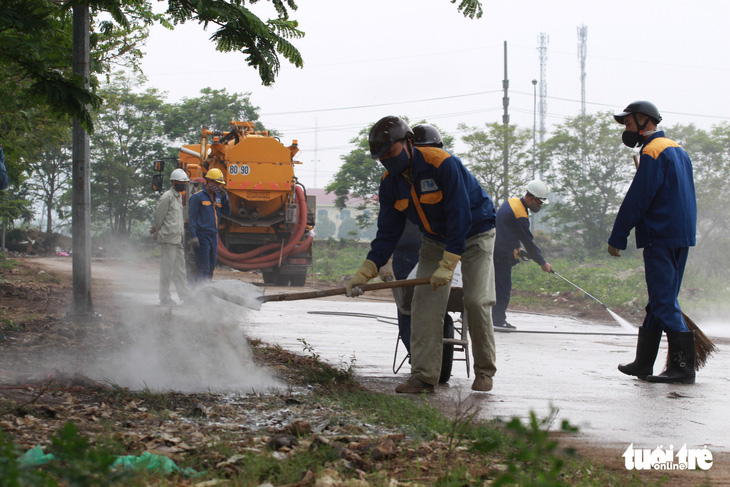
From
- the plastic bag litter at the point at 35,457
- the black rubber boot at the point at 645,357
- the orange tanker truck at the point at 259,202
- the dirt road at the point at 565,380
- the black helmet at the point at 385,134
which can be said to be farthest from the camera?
the orange tanker truck at the point at 259,202

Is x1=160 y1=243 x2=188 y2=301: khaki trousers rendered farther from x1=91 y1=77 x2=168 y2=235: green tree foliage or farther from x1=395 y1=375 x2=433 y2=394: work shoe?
x1=91 y1=77 x2=168 y2=235: green tree foliage

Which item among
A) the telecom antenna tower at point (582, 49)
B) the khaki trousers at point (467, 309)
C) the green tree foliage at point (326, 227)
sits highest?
the telecom antenna tower at point (582, 49)

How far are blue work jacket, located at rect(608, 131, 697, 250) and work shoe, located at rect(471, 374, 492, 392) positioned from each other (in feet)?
6.19

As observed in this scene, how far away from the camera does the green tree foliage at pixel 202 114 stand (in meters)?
42.3

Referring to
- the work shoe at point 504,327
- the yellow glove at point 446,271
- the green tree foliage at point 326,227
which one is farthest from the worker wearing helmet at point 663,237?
the green tree foliage at point 326,227

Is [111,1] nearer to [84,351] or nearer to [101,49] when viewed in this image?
[84,351]

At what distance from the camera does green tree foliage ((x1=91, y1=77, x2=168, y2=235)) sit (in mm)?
41062

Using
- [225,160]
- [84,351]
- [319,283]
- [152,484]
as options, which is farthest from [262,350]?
[319,283]

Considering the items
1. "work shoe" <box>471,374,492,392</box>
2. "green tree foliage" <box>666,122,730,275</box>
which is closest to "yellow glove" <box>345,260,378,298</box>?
"work shoe" <box>471,374,492,392</box>

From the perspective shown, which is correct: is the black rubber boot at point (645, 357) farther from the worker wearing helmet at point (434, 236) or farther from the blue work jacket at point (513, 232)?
the blue work jacket at point (513, 232)

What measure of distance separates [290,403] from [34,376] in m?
1.77

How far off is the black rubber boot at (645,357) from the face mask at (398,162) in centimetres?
264

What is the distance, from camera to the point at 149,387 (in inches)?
204

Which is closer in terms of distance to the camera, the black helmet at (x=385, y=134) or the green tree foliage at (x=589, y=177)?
the black helmet at (x=385, y=134)
